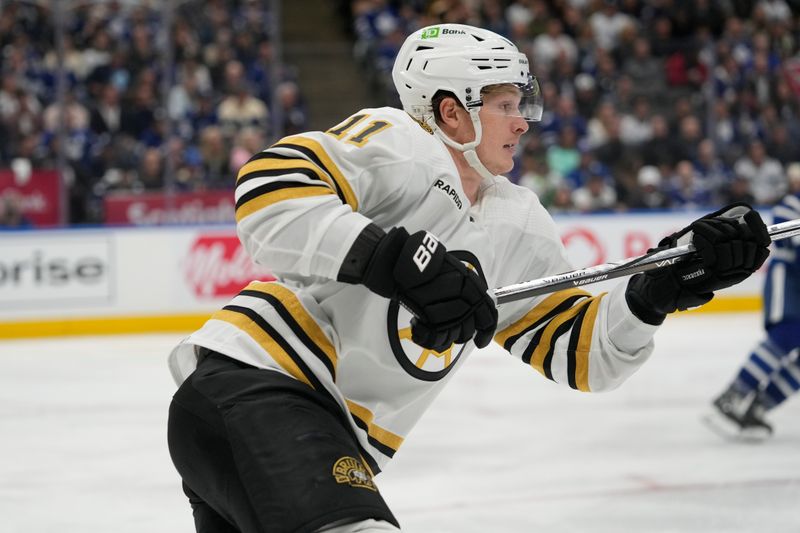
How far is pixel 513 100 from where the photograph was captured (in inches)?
82.4

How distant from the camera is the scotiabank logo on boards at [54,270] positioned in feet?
22.5

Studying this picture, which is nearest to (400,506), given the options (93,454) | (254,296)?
(93,454)

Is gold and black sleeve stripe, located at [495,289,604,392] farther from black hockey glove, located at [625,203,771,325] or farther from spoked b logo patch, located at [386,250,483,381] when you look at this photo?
spoked b logo patch, located at [386,250,483,381]

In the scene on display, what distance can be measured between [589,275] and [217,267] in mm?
5493

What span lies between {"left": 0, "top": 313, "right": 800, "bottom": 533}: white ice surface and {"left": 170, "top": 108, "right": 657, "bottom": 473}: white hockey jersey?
121 centimetres

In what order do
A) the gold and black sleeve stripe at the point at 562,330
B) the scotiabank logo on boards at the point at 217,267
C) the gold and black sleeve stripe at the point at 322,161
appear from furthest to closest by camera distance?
the scotiabank logo on boards at the point at 217,267 → the gold and black sleeve stripe at the point at 562,330 → the gold and black sleeve stripe at the point at 322,161

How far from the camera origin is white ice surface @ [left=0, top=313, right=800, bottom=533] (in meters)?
3.28

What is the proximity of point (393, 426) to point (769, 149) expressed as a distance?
27.3 feet

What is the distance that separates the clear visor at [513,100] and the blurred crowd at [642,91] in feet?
20.7

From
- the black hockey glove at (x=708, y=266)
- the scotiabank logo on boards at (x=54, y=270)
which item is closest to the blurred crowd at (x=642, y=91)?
the scotiabank logo on boards at (x=54, y=270)

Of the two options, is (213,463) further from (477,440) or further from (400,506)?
(477,440)

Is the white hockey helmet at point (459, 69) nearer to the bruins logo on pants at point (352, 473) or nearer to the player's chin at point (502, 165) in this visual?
the player's chin at point (502, 165)

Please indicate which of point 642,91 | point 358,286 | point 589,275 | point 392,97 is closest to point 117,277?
point 392,97

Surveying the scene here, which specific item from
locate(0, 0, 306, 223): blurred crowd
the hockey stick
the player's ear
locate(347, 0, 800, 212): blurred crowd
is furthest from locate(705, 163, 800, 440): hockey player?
locate(0, 0, 306, 223): blurred crowd
